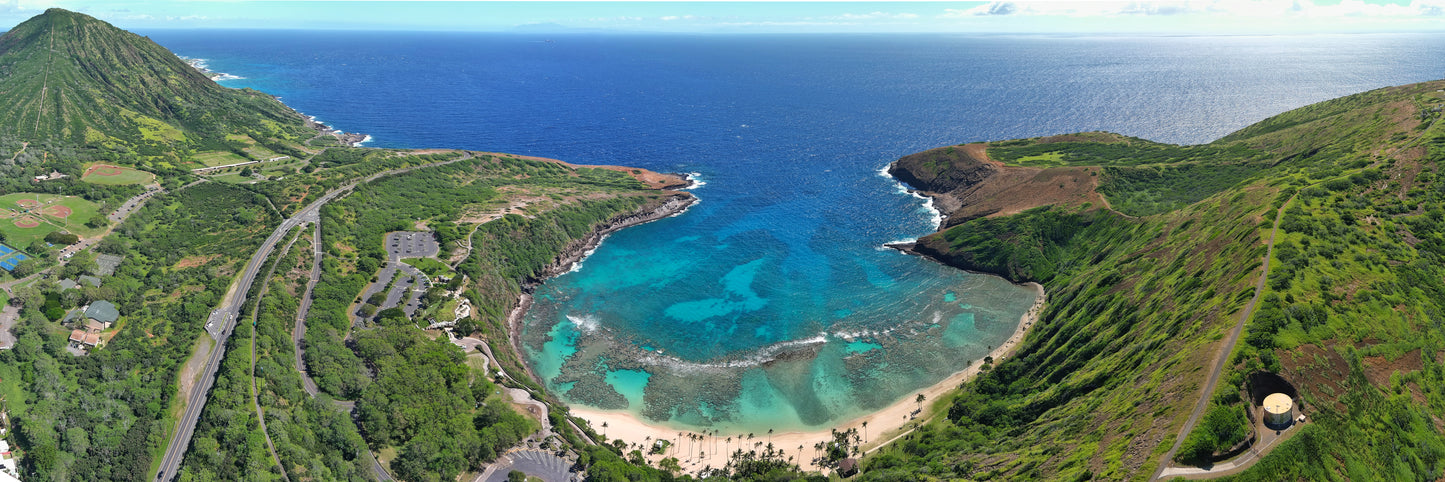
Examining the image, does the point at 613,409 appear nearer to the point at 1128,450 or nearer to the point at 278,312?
the point at 278,312

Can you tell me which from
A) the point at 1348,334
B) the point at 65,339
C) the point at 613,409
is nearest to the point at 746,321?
the point at 613,409

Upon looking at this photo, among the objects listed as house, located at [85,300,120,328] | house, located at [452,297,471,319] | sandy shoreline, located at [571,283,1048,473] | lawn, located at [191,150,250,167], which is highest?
lawn, located at [191,150,250,167]

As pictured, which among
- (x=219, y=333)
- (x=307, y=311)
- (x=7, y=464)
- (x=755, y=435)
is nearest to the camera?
(x=7, y=464)

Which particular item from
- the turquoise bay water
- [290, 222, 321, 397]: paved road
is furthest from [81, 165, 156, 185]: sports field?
the turquoise bay water

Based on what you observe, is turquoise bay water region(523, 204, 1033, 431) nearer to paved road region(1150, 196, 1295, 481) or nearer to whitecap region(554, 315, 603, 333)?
whitecap region(554, 315, 603, 333)

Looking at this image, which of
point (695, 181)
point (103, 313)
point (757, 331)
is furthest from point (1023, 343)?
point (103, 313)

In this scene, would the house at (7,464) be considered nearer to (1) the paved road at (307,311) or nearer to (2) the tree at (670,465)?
(1) the paved road at (307,311)

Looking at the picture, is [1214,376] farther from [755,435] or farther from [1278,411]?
[755,435]
